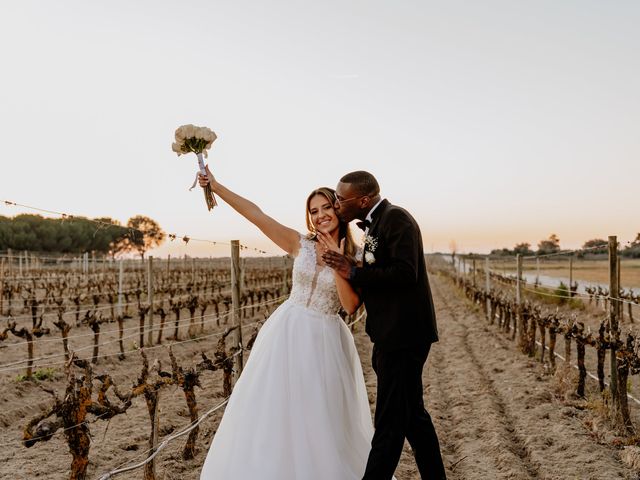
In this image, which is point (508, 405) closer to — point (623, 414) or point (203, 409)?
point (623, 414)

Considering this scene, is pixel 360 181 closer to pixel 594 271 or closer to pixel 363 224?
pixel 363 224

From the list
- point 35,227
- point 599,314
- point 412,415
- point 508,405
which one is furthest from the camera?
point 35,227

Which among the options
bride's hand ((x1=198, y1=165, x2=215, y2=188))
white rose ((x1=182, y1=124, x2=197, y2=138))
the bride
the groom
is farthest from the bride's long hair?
white rose ((x1=182, y1=124, x2=197, y2=138))

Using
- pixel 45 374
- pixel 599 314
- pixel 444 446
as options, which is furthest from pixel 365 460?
pixel 599 314

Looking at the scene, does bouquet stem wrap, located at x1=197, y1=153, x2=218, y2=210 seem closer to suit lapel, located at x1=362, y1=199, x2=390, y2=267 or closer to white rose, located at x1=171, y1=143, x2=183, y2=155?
white rose, located at x1=171, y1=143, x2=183, y2=155

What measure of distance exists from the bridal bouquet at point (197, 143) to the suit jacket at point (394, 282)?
1.16 meters

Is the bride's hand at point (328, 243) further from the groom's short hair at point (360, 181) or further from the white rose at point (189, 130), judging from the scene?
the white rose at point (189, 130)

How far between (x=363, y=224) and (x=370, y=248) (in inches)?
8.1

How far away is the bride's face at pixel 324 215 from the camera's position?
3.20 m

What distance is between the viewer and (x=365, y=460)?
10.9ft

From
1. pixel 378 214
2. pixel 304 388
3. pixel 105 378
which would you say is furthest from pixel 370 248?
pixel 105 378

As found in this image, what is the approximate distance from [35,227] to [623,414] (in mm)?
66070

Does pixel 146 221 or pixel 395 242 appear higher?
pixel 146 221

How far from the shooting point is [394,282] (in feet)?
9.37
